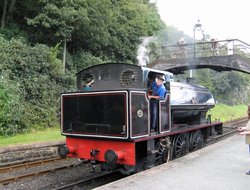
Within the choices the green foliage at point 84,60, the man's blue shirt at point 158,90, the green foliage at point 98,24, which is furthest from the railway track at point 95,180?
the green foliage at point 84,60

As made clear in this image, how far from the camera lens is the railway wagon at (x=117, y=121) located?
7.48m

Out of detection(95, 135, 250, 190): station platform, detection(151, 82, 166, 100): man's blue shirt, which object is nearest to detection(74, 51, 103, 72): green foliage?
detection(151, 82, 166, 100): man's blue shirt

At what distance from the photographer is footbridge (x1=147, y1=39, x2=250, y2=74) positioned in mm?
21125

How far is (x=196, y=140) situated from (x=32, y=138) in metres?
6.22

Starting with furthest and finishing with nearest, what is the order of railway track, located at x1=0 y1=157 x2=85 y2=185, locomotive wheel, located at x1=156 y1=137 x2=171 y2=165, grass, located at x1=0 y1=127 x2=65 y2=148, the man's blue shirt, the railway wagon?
grass, located at x1=0 y1=127 x2=65 y2=148
locomotive wheel, located at x1=156 y1=137 x2=171 y2=165
the man's blue shirt
railway track, located at x1=0 y1=157 x2=85 y2=185
the railway wagon

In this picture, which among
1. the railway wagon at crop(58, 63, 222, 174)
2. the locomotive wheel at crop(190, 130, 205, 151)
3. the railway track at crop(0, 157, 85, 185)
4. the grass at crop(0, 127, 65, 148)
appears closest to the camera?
the railway wagon at crop(58, 63, 222, 174)

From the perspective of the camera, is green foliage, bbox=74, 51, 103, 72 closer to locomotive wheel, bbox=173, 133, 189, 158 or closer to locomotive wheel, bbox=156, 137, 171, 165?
locomotive wheel, bbox=173, 133, 189, 158

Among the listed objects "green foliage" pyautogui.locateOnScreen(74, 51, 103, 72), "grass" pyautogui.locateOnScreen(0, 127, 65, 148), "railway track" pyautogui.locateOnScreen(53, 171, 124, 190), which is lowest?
"railway track" pyautogui.locateOnScreen(53, 171, 124, 190)

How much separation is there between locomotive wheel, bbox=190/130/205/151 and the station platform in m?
2.03

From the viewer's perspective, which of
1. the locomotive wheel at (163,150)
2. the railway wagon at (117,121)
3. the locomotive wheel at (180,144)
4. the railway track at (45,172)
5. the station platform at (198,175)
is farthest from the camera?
the locomotive wheel at (180,144)

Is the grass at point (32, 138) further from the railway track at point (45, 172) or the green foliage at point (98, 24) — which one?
the green foliage at point (98, 24)

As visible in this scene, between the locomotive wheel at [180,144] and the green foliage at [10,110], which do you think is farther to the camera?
the green foliage at [10,110]

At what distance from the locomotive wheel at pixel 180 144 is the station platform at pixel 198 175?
33.5 inches

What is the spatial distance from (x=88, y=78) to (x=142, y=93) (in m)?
1.95
